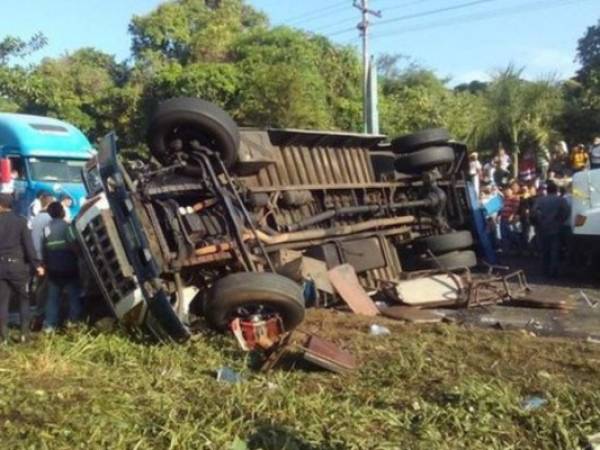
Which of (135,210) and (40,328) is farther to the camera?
(40,328)

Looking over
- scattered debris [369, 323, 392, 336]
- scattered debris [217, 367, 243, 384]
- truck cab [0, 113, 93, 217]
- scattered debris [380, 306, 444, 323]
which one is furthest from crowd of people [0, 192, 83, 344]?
truck cab [0, 113, 93, 217]

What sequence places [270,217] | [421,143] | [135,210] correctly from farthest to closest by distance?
[421,143] < [270,217] < [135,210]

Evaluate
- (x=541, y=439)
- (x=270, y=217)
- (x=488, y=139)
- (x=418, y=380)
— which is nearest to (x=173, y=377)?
(x=418, y=380)

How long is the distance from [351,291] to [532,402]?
11.1ft

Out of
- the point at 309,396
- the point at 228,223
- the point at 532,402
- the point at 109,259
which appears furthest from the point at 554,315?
the point at 109,259

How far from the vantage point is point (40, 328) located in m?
8.21

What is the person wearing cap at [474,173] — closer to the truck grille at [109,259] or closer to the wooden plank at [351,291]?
the wooden plank at [351,291]

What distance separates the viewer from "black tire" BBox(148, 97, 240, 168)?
7.56 metres

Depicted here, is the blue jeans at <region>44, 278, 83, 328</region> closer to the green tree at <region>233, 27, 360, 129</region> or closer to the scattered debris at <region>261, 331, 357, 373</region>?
the scattered debris at <region>261, 331, 357, 373</region>

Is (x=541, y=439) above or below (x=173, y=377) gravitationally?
below

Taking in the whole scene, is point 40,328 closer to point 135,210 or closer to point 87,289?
point 87,289

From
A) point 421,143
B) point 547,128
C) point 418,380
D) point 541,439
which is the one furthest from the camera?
point 547,128

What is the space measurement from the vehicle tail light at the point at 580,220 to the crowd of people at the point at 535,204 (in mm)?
769

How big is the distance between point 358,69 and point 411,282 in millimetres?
21188
